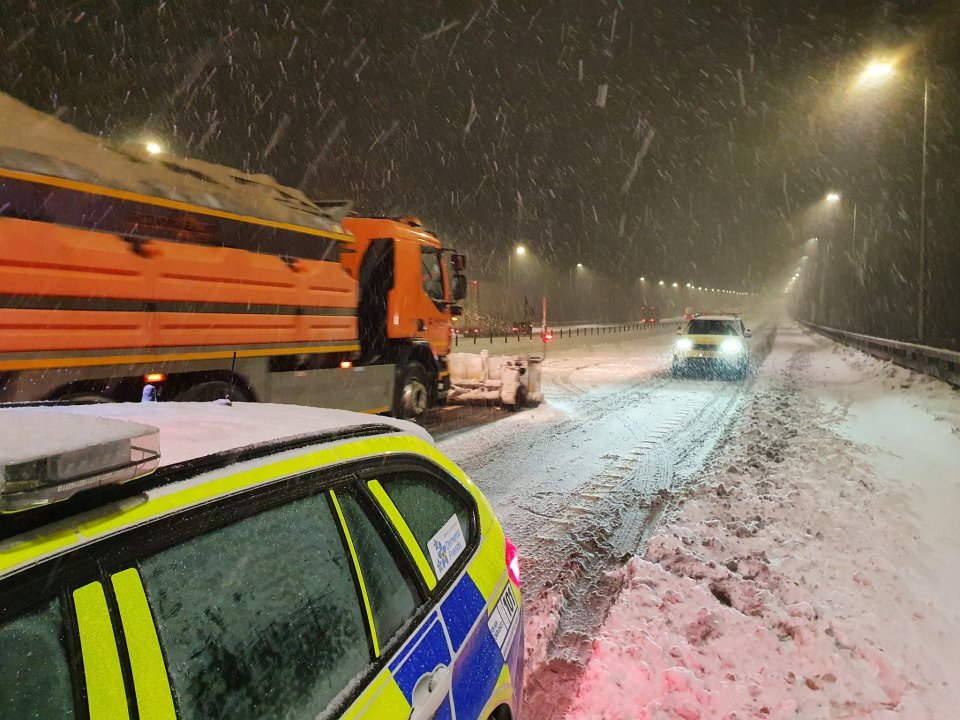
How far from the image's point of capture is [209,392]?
7207 millimetres

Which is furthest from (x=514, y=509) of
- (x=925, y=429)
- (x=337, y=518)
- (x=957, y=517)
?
(x=925, y=429)

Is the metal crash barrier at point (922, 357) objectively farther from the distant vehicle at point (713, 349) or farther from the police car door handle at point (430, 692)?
the police car door handle at point (430, 692)

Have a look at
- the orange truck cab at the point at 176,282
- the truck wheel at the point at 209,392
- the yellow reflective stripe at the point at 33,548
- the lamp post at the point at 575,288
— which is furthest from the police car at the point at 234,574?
the lamp post at the point at 575,288

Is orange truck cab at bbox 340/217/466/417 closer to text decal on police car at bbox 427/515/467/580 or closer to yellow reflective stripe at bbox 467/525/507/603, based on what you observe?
yellow reflective stripe at bbox 467/525/507/603

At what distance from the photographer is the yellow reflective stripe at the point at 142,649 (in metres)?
1.15

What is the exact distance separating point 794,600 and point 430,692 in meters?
3.55

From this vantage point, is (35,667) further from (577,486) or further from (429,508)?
(577,486)

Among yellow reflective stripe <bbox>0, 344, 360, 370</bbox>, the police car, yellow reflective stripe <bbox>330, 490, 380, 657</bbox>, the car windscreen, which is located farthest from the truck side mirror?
yellow reflective stripe <bbox>330, 490, 380, 657</bbox>

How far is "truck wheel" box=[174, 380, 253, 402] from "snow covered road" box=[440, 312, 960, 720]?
302cm

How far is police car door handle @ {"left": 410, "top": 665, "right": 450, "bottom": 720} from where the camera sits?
1.64m

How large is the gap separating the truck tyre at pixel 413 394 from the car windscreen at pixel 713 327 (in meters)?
11.5

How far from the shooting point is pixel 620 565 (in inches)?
201

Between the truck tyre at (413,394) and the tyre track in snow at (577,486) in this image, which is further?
the truck tyre at (413,394)

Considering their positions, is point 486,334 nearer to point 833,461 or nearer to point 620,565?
point 833,461
